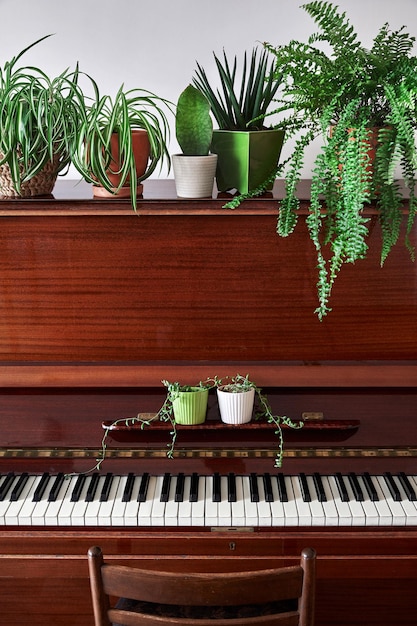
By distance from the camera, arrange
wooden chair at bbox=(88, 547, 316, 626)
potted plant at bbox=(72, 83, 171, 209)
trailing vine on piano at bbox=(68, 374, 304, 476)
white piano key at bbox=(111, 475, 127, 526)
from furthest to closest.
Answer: trailing vine on piano at bbox=(68, 374, 304, 476)
white piano key at bbox=(111, 475, 127, 526)
potted plant at bbox=(72, 83, 171, 209)
wooden chair at bbox=(88, 547, 316, 626)

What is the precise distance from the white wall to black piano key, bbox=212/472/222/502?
136cm

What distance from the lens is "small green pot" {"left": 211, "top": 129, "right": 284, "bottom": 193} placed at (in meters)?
1.85

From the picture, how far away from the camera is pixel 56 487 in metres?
1.96

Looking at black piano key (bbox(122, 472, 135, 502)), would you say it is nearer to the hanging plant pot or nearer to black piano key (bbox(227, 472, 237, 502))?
black piano key (bbox(227, 472, 237, 502))

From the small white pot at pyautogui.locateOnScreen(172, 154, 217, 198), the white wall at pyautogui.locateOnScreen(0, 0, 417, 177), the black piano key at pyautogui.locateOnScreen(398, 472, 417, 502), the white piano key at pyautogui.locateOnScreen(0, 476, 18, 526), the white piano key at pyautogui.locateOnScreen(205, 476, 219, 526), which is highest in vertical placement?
the white wall at pyautogui.locateOnScreen(0, 0, 417, 177)

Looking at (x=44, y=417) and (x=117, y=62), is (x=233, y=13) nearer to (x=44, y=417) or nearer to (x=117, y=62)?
(x=117, y=62)

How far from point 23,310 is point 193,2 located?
120 centimetres

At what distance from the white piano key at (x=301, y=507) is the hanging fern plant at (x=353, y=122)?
0.56m

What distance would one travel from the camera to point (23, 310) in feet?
6.57

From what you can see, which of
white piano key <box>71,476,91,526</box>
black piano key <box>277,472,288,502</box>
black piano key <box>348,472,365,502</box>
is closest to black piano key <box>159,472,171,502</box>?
white piano key <box>71,476,91,526</box>

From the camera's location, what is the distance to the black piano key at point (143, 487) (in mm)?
1912

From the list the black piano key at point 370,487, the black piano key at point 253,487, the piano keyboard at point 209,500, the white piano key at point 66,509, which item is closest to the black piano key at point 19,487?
the piano keyboard at point 209,500

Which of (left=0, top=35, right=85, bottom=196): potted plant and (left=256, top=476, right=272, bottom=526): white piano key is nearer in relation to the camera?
(left=0, top=35, right=85, bottom=196): potted plant

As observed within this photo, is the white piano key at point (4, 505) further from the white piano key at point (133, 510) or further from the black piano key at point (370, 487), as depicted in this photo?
the black piano key at point (370, 487)
